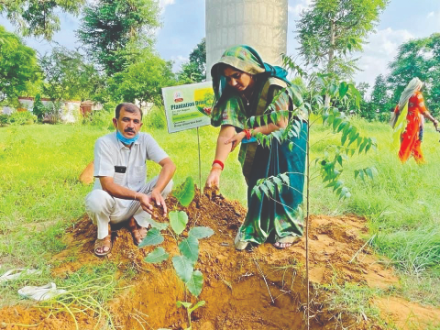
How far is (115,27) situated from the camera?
68.1ft

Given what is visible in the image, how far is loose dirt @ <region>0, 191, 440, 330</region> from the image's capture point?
1.72m

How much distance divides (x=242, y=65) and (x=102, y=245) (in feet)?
5.23

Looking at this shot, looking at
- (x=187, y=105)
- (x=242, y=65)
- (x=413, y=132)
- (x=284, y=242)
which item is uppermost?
(x=242, y=65)

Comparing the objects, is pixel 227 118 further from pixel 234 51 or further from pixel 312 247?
pixel 312 247

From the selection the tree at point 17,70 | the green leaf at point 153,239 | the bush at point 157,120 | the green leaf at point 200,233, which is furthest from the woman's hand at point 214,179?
the tree at point 17,70

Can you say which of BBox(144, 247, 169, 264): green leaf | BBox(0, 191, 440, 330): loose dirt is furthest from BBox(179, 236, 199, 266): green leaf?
BBox(0, 191, 440, 330): loose dirt

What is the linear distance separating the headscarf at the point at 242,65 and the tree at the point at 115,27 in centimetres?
1844

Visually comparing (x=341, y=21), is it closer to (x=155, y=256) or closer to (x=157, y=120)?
(x=157, y=120)

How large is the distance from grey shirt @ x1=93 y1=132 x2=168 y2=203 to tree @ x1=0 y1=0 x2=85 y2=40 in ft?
25.4

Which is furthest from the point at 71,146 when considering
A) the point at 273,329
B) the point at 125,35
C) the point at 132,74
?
the point at 125,35

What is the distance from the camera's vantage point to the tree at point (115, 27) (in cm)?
1973

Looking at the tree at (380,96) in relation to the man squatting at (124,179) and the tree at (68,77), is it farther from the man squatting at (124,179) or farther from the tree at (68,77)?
the man squatting at (124,179)

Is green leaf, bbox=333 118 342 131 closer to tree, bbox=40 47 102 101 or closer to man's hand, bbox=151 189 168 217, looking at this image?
man's hand, bbox=151 189 168 217

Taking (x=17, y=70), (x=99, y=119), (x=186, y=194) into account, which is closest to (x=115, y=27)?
(x=17, y=70)
